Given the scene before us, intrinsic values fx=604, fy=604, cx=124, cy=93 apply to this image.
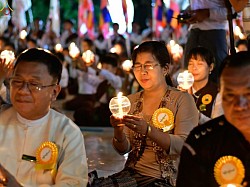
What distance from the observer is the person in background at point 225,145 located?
8.83 feet

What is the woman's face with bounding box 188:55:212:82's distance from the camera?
5.91 metres

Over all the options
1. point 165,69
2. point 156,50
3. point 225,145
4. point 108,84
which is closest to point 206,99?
point 165,69

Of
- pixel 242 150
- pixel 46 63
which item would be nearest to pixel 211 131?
pixel 242 150

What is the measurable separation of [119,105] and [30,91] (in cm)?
57

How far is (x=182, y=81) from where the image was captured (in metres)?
4.95

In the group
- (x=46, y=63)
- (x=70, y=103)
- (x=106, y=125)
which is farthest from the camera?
(x=70, y=103)

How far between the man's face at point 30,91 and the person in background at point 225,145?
38.1 inches

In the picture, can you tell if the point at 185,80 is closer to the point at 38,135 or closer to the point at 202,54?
the point at 202,54

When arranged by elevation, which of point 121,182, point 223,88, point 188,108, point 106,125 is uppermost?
point 223,88

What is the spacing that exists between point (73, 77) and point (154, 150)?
33.2ft

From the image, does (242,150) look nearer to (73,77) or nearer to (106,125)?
(106,125)

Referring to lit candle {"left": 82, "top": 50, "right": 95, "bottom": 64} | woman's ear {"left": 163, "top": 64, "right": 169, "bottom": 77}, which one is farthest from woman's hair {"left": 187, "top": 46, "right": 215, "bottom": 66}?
lit candle {"left": 82, "top": 50, "right": 95, "bottom": 64}

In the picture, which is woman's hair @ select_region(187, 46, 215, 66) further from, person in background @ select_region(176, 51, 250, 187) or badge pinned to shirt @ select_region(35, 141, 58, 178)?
person in background @ select_region(176, 51, 250, 187)

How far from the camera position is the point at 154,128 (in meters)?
3.85
